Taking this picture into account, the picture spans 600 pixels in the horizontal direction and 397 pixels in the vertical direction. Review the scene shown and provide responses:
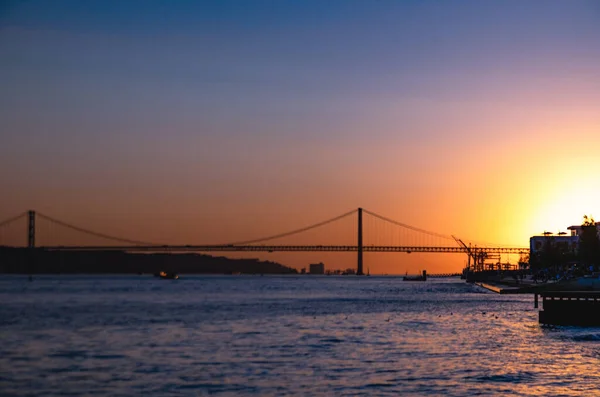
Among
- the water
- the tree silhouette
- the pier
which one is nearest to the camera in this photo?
the water

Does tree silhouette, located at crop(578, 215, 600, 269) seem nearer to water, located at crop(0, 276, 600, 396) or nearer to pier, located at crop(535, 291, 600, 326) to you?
water, located at crop(0, 276, 600, 396)

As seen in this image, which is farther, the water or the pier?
the pier

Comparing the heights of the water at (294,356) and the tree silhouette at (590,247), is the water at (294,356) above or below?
below

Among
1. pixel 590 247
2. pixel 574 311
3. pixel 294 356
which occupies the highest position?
pixel 590 247

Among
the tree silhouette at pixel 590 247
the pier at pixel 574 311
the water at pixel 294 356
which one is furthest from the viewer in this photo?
the tree silhouette at pixel 590 247

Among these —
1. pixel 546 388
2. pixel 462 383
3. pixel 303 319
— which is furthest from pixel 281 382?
pixel 303 319

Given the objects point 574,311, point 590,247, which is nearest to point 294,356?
point 574,311

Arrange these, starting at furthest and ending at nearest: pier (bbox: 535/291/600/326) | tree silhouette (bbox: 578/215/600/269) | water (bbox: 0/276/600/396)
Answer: tree silhouette (bbox: 578/215/600/269), pier (bbox: 535/291/600/326), water (bbox: 0/276/600/396)

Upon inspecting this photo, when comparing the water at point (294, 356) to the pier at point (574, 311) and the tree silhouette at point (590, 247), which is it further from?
the tree silhouette at point (590, 247)

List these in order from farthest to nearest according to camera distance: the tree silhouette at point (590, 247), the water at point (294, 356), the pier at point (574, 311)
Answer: the tree silhouette at point (590, 247), the pier at point (574, 311), the water at point (294, 356)

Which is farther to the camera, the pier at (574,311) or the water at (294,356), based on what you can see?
the pier at (574,311)

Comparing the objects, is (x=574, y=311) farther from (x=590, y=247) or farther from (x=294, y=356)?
(x=590, y=247)

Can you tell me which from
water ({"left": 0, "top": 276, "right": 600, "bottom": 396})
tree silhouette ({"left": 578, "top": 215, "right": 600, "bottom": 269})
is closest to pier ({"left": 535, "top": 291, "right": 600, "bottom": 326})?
water ({"left": 0, "top": 276, "right": 600, "bottom": 396})

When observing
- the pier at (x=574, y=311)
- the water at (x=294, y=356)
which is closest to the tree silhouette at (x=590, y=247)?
the water at (x=294, y=356)
